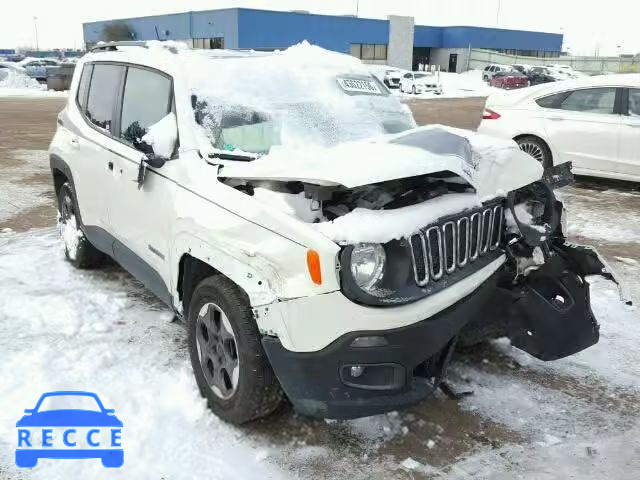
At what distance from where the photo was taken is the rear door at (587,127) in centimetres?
871

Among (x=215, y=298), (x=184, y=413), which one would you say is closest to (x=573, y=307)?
(x=215, y=298)

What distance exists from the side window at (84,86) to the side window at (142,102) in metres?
0.82

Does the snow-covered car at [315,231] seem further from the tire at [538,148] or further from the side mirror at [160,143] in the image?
the tire at [538,148]

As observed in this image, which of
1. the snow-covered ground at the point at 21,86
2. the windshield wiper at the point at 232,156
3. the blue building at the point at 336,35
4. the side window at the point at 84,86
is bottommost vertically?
the snow-covered ground at the point at 21,86

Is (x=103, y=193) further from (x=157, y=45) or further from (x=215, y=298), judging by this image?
(x=215, y=298)

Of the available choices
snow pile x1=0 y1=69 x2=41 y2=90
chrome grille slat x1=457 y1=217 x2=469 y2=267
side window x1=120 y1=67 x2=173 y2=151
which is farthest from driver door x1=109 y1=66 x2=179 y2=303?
snow pile x1=0 y1=69 x2=41 y2=90

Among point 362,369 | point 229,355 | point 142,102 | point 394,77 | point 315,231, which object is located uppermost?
point 142,102

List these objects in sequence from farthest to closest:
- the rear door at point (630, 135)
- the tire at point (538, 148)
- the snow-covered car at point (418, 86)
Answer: the snow-covered car at point (418, 86) → the tire at point (538, 148) → the rear door at point (630, 135)

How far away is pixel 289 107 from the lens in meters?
3.86

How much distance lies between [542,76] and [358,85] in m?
43.6

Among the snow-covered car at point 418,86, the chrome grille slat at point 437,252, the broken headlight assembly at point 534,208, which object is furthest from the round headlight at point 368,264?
the snow-covered car at point 418,86

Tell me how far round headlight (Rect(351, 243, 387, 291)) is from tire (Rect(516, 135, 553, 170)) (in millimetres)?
7268

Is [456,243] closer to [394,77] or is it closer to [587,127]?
[587,127]

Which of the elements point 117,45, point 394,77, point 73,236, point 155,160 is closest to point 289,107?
point 155,160
